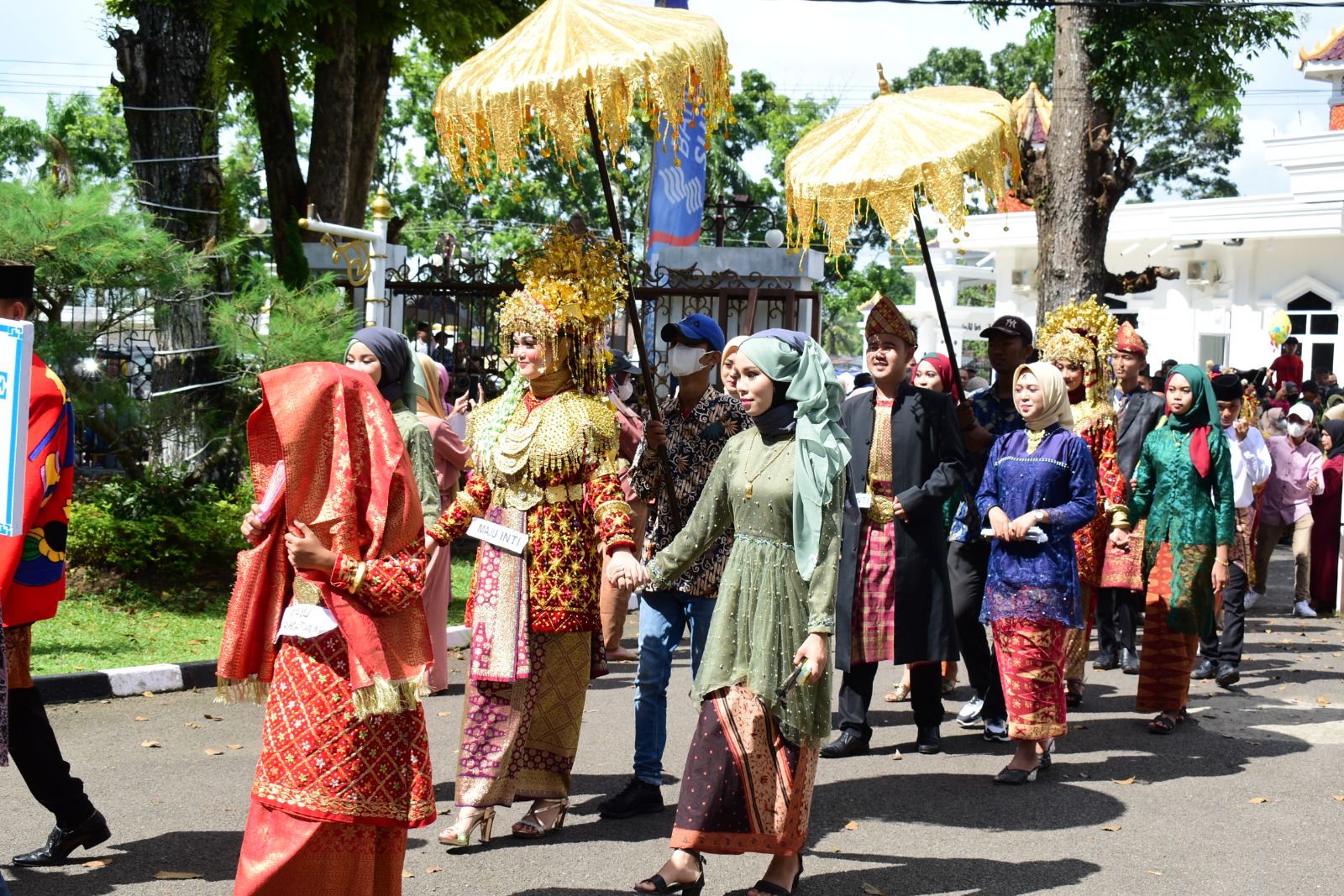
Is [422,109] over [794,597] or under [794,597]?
over

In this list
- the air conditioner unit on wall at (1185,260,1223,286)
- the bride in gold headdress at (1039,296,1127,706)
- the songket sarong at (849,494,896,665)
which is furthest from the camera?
the air conditioner unit on wall at (1185,260,1223,286)

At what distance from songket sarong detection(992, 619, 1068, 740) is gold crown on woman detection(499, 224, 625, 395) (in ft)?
7.75

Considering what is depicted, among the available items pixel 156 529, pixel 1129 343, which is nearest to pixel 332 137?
pixel 156 529

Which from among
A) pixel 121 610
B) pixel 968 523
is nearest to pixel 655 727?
pixel 968 523

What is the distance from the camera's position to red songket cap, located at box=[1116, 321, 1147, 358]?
913cm

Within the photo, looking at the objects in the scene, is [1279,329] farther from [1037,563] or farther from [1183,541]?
[1037,563]

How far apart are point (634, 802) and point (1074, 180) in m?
9.03

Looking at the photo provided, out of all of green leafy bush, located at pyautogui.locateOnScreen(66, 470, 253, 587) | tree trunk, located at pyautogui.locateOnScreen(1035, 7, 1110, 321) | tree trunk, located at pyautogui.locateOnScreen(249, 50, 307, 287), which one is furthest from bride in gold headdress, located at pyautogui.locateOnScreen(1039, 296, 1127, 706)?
tree trunk, located at pyautogui.locateOnScreen(249, 50, 307, 287)

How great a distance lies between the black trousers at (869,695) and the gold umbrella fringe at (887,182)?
2192 mm

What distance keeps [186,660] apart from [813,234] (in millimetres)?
4421

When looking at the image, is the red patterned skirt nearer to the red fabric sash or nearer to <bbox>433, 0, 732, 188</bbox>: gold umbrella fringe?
the red fabric sash

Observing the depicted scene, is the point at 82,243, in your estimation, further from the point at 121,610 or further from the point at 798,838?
the point at 798,838

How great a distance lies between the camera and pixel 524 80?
530 cm

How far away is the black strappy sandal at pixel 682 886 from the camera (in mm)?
4566
